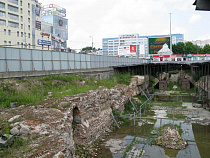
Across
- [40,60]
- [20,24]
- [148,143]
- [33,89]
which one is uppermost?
[20,24]

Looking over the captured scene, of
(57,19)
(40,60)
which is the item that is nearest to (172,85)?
(40,60)

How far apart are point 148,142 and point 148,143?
0.15m

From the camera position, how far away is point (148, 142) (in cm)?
1271

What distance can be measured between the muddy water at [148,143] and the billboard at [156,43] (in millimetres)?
33085

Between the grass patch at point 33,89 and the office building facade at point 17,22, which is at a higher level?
the office building facade at point 17,22

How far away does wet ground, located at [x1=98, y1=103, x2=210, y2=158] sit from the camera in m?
11.1

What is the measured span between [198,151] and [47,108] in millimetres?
8283

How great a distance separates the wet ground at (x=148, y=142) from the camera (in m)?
11.1

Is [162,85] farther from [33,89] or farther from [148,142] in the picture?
[33,89]

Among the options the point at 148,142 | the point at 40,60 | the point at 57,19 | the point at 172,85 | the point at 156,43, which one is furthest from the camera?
the point at 57,19

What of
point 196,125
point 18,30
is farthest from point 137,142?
point 18,30

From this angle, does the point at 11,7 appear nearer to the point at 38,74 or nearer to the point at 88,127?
the point at 38,74

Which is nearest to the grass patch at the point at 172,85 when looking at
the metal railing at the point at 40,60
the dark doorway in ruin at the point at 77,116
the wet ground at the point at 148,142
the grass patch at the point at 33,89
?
the metal railing at the point at 40,60

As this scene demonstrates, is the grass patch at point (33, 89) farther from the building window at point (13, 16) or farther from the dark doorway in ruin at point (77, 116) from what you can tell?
the building window at point (13, 16)
